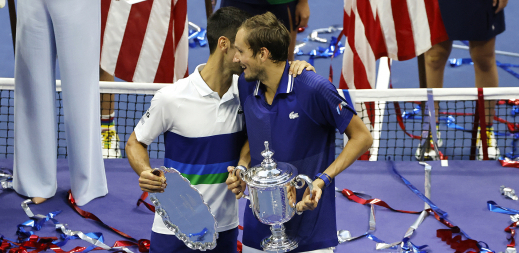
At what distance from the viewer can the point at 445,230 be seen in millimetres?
4242

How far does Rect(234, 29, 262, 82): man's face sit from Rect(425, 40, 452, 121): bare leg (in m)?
3.31

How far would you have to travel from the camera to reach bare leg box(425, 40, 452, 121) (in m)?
5.80

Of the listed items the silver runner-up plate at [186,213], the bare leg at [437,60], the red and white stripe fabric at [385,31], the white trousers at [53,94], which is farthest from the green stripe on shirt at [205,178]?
the bare leg at [437,60]

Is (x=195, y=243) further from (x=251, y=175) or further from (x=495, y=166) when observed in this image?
(x=495, y=166)

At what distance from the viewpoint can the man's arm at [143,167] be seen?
2828mm

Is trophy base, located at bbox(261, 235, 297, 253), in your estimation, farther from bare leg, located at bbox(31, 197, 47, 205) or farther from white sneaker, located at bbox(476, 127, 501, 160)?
white sneaker, located at bbox(476, 127, 501, 160)

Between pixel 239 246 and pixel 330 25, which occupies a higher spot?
pixel 330 25

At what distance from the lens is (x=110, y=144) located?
561 cm

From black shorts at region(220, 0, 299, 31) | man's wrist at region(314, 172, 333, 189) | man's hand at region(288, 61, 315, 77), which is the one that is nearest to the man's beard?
man's hand at region(288, 61, 315, 77)

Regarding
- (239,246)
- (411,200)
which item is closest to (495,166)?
(411,200)

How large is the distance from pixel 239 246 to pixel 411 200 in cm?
143

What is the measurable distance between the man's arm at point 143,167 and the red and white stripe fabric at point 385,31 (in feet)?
10.3

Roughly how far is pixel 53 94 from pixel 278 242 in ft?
8.03

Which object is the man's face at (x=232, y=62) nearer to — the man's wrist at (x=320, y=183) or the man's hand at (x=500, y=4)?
the man's wrist at (x=320, y=183)
